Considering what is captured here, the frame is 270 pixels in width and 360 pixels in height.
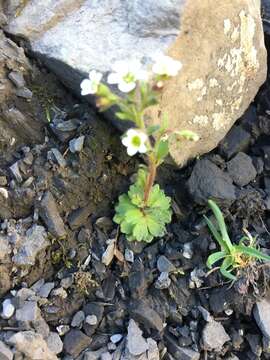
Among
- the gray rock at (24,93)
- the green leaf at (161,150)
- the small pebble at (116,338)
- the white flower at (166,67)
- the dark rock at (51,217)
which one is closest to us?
the white flower at (166,67)

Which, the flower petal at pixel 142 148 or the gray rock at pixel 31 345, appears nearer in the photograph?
the flower petal at pixel 142 148

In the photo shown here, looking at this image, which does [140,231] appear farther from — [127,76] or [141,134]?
[127,76]

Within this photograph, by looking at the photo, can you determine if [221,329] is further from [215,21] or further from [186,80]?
[215,21]

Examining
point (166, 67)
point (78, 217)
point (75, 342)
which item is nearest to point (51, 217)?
point (78, 217)

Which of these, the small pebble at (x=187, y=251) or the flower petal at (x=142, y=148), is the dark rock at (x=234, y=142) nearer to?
the small pebble at (x=187, y=251)

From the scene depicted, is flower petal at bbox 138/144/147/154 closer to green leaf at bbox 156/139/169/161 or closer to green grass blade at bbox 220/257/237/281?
green leaf at bbox 156/139/169/161

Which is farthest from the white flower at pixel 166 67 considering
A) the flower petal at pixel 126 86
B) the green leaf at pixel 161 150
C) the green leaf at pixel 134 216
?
the green leaf at pixel 134 216
